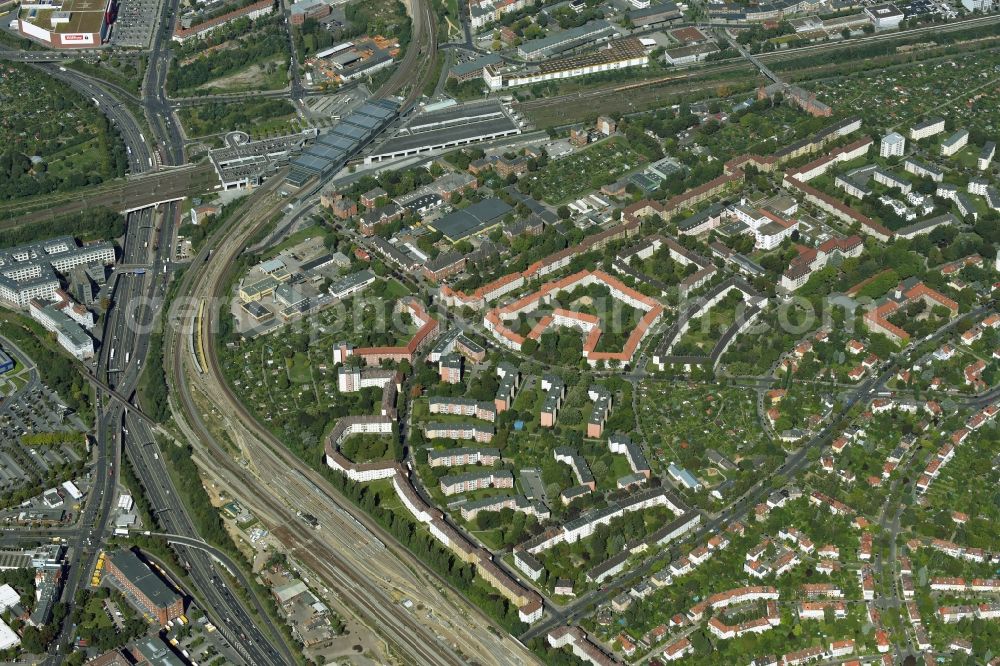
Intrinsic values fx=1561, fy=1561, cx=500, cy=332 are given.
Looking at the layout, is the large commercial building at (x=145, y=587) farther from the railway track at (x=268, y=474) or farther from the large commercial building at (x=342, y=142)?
the large commercial building at (x=342, y=142)

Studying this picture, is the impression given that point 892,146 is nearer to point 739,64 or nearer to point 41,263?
point 739,64

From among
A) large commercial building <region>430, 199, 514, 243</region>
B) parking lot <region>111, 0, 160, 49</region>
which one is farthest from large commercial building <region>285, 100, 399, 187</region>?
parking lot <region>111, 0, 160, 49</region>

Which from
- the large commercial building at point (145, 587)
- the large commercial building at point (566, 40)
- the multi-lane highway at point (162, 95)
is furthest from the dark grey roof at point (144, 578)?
the large commercial building at point (566, 40)

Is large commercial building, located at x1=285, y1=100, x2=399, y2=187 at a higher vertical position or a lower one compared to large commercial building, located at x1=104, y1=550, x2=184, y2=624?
higher

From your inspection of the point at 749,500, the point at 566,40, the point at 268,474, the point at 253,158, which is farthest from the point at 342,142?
the point at 749,500

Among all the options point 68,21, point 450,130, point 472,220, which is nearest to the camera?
point 472,220

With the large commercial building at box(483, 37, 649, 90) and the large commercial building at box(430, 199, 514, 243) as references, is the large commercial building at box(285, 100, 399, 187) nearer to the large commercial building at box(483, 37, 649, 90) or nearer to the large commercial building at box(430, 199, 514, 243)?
the large commercial building at box(483, 37, 649, 90)
